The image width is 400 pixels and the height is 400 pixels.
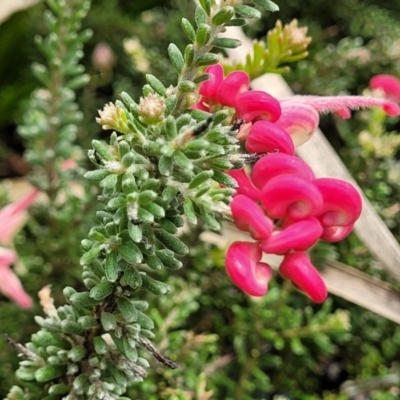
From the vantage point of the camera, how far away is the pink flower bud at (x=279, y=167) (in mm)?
343

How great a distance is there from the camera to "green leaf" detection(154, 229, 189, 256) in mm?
311

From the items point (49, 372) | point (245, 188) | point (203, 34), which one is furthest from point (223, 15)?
point (49, 372)

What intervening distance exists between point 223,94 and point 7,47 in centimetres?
100

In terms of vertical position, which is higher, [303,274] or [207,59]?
[207,59]

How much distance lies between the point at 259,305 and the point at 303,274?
38 centimetres

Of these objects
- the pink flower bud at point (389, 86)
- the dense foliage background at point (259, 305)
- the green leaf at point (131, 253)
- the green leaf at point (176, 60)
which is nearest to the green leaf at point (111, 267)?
the green leaf at point (131, 253)

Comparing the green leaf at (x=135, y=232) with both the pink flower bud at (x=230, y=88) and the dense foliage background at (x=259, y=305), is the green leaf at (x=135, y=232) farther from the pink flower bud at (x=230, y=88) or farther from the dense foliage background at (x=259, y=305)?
the dense foliage background at (x=259, y=305)

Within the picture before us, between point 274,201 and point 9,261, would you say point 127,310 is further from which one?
point 9,261

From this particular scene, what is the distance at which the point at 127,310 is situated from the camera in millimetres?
325

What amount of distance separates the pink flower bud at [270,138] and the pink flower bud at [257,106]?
10 mm

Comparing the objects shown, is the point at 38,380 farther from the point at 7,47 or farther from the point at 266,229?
the point at 7,47

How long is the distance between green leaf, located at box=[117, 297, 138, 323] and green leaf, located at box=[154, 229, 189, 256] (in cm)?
4

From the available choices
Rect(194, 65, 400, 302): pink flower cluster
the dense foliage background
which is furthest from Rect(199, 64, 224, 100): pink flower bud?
the dense foliage background

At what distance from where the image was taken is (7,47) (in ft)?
4.05
